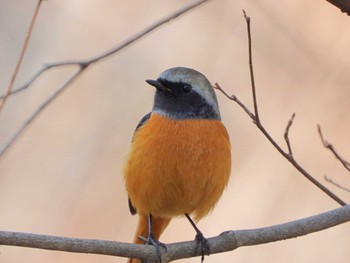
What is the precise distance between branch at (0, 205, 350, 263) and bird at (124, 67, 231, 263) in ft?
0.97

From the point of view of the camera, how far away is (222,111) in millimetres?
5805

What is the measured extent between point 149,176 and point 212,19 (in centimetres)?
203

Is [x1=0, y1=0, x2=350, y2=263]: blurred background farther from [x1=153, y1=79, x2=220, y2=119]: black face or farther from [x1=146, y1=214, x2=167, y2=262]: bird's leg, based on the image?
[x1=153, y1=79, x2=220, y2=119]: black face

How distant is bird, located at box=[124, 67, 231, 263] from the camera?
413cm

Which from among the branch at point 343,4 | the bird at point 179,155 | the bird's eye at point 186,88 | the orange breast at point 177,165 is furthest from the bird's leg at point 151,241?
the branch at point 343,4

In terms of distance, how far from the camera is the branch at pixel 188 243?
3.03 metres

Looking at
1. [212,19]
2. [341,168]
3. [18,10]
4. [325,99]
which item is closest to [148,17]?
[212,19]

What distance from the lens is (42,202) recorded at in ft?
18.9

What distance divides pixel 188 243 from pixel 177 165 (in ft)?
1.65

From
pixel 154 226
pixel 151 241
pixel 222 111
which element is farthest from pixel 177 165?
pixel 222 111

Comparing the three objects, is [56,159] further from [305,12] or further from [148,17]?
[305,12]

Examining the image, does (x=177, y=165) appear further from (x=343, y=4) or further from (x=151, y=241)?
(x=343, y=4)

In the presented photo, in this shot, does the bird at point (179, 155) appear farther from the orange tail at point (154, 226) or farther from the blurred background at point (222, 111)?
the blurred background at point (222, 111)

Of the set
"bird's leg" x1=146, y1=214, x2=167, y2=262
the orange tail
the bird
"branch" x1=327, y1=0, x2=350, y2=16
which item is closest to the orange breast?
the bird
